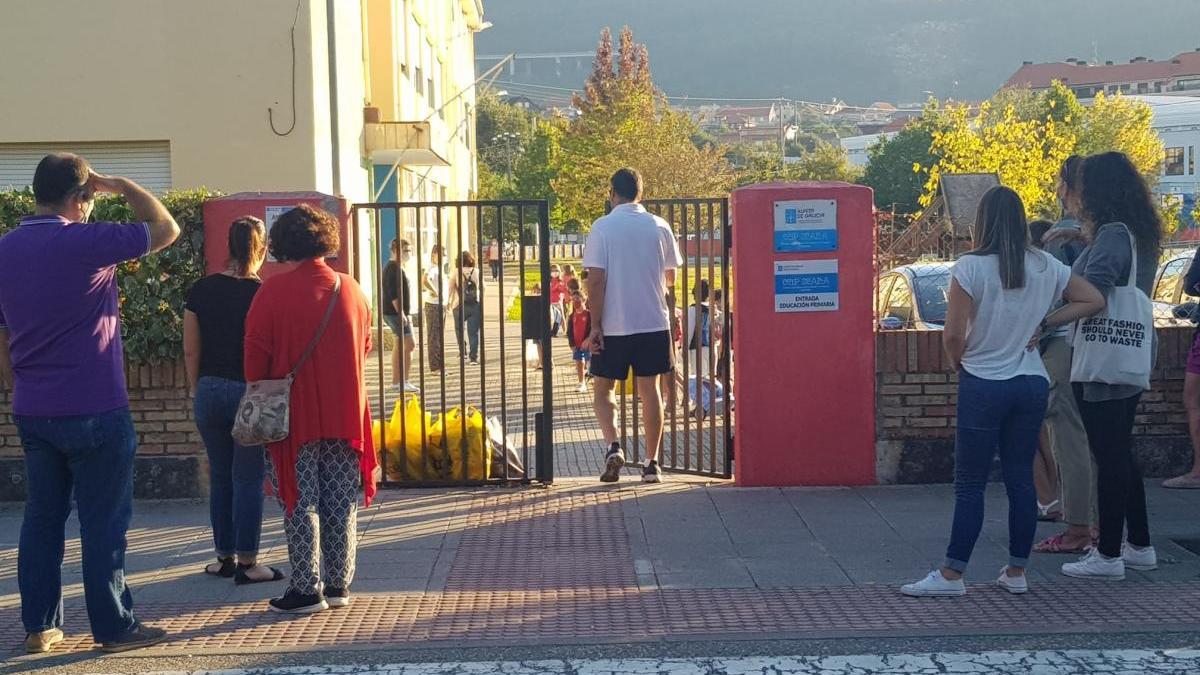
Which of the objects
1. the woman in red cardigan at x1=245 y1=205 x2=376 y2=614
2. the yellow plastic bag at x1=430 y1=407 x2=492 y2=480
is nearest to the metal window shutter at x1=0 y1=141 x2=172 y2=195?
the yellow plastic bag at x1=430 y1=407 x2=492 y2=480

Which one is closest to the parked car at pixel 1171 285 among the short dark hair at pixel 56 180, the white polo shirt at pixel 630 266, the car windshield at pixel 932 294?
the car windshield at pixel 932 294

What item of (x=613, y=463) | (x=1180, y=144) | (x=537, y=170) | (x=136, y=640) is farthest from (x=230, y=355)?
(x=1180, y=144)

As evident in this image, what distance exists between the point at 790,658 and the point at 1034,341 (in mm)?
1866

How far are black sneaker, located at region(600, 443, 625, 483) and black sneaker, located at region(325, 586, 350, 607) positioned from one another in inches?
112

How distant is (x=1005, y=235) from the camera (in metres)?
5.62

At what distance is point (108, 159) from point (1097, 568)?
42.7 feet

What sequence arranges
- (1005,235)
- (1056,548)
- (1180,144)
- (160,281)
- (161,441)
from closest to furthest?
1. (1005,235)
2. (1056,548)
3. (160,281)
4. (161,441)
5. (1180,144)

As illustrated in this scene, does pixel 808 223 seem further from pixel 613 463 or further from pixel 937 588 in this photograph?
pixel 937 588

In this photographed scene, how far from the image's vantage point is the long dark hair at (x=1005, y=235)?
5.61m

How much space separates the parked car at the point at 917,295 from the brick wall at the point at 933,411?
3079mm

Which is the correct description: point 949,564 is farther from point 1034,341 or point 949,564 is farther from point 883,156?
point 883,156

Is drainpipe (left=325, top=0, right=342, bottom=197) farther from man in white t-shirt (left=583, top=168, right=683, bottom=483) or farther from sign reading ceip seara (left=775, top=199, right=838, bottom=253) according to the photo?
sign reading ceip seara (left=775, top=199, right=838, bottom=253)

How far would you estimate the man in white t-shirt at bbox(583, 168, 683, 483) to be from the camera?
26.9ft

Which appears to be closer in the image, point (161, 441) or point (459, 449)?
point (161, 441)
